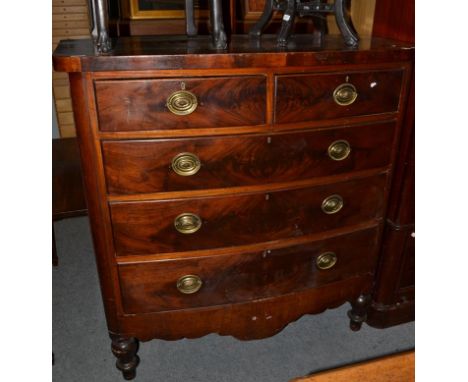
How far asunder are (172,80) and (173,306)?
2.55 ft

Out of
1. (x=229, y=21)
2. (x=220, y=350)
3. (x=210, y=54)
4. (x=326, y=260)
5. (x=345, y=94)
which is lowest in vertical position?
(x=220, y=350)

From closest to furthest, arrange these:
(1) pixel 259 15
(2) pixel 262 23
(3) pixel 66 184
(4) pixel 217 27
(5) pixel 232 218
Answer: (4) pixel 217 27, (5) pixel 232 218, (2) pixel 262 23, (1) pixel 259 15, (3) pixel 66 184

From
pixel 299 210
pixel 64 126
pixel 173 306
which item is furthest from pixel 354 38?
pixel 64 126

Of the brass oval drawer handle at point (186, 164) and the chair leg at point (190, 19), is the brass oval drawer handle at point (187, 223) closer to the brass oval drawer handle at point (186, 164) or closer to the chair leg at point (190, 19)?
the brass oval drawer handle at point (186, 164)

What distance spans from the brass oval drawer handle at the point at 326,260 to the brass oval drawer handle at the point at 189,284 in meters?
0.44

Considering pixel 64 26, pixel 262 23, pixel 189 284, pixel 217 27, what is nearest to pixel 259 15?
pixel 262 23

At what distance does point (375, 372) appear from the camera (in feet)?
2.81

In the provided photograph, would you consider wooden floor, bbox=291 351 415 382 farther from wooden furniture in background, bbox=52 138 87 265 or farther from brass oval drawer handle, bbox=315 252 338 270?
wooden furniture in background, bbox=52 138 87 265

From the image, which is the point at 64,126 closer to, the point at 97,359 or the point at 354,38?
the point at 97,359

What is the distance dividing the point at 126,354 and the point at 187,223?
0.61 meters

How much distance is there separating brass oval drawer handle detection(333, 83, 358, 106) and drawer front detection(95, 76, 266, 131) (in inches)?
9.4

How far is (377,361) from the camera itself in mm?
882

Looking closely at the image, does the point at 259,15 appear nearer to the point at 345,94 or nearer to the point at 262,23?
the point at 262,23

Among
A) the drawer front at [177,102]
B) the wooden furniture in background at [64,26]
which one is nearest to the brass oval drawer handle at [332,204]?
the drawer front at [177,102]
